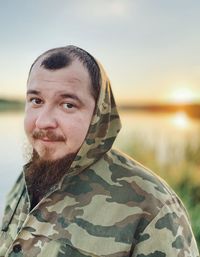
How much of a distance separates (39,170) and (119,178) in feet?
1.13

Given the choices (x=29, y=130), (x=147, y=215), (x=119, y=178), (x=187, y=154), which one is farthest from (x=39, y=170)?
(x=187, y=154)

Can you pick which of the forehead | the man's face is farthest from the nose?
the forehead

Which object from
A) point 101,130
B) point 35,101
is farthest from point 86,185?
point 35,101

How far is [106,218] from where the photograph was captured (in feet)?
6.53

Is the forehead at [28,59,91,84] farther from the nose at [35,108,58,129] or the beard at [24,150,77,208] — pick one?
the beard at [24,150,77,208]

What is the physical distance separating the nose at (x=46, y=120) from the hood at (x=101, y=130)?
134mm

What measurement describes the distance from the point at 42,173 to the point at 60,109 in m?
0.30

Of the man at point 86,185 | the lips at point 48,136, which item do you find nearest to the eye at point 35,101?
the man at point 86,185

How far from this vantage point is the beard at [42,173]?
82.2 inches

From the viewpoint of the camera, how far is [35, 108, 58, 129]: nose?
78.2 inches

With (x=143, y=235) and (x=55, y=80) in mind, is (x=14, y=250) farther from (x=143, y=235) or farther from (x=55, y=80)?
(x=55, y=80)

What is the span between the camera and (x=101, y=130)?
207 cm

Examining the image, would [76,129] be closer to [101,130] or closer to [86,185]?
[101,130]

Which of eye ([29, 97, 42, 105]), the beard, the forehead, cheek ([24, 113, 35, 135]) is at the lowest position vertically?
the beard
